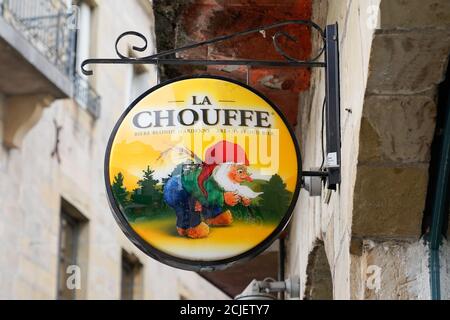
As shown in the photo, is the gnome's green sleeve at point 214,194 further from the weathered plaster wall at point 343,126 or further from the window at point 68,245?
the window at point 68,245

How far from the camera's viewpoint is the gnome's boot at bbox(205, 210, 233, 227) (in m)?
4.84

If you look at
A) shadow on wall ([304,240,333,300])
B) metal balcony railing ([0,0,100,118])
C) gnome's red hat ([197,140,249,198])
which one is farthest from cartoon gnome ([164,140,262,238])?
metal balcony railing ([0,0,100,118])

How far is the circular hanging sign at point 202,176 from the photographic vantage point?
4.84 meters

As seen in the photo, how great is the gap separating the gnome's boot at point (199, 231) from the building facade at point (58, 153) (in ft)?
33.3

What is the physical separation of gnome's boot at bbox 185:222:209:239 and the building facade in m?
10.2

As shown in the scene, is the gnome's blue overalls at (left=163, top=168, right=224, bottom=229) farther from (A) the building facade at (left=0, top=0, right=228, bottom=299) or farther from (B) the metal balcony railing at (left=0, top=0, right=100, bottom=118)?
(B) the metal balcony railing at (left=0, top=0, right=100, bottom=118)

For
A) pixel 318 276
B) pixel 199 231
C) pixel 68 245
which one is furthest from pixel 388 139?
pixel 68 245

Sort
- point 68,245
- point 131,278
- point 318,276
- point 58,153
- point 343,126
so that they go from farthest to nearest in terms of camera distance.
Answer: point 131,278, point 68,245, point 58,153, point 318,276, point 343,126

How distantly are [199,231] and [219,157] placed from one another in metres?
A: 0.31

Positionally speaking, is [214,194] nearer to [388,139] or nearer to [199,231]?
[199,231]

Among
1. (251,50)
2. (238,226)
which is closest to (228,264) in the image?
(238,226)

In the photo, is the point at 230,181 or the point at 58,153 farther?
the point at 58,153

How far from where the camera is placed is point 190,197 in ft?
16.0

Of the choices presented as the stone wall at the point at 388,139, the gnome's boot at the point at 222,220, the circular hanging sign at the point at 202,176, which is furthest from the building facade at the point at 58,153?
the stone wall at the point at 388,139
